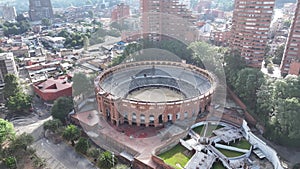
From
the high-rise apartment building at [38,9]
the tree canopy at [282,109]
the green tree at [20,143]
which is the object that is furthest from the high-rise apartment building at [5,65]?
the high-rise apartment building at [38,9]

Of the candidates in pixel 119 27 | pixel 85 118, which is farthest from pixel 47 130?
pixel 119 27

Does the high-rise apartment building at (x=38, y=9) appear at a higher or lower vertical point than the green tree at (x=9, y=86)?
higher

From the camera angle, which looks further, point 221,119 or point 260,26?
point 260,26

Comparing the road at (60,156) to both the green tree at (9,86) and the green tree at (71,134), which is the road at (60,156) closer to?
the green tree at (71,134)

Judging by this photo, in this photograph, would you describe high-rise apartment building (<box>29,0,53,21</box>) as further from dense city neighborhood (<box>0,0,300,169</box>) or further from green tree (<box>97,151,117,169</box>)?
green tree (<box>97,151,117,169</box>)

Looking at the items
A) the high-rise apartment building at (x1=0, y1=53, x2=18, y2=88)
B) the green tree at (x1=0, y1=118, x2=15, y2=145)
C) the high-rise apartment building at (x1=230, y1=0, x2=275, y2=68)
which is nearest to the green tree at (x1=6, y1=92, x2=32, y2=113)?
the green tree at (x1=0, y1=118, x2=15, y2=145)

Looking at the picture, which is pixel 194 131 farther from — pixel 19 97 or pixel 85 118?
pixel 19 97
